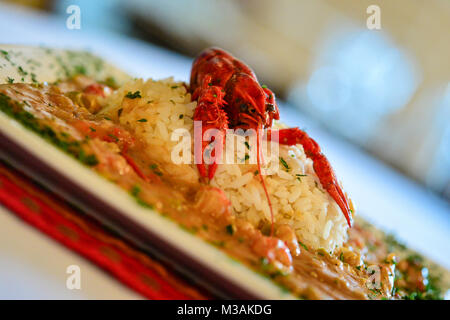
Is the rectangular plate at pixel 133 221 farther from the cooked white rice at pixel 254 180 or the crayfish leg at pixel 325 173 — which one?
the crayfish leg at pixel 325 173

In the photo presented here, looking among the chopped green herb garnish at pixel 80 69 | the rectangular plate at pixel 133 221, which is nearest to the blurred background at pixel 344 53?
the chopped green herb garnish at pixel 80 69

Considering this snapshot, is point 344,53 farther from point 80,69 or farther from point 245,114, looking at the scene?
point 245,114

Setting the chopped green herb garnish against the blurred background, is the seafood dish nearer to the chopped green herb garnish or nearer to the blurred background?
the chopped green herb garnish
